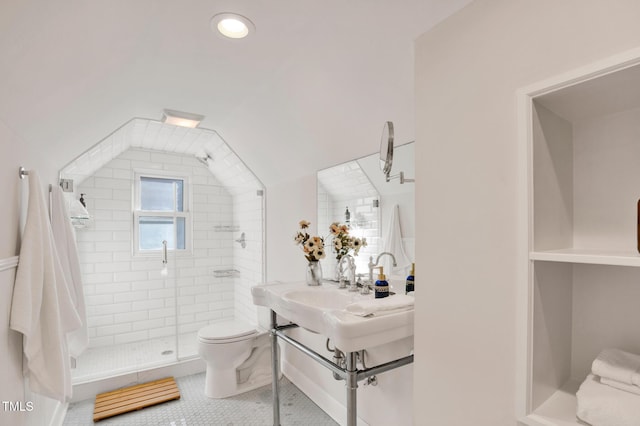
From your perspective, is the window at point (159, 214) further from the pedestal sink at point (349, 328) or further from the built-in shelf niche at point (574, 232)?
the built-in shelf niche at point (574, 232)

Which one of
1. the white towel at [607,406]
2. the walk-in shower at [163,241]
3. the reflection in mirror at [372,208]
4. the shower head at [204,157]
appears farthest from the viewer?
the shower head at [204,157]

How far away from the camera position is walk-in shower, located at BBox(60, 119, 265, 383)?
10.9 feet

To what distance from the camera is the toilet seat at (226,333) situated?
263 cm

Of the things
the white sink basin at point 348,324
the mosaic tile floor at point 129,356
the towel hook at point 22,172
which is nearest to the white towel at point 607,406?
the white sink basin at point 348,324

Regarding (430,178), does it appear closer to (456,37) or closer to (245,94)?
(456,37)

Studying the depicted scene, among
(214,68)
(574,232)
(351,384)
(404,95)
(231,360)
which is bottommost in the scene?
(231,360)

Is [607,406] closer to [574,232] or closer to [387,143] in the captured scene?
[574,232]

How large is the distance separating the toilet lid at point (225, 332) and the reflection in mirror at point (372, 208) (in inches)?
35.2

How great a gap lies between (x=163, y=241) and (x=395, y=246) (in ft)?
8.71

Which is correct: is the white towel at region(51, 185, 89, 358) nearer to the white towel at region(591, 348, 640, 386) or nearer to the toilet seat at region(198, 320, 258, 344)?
the toilet seat at region(198, 320, 258, 344)

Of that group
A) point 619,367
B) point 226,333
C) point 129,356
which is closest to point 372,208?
point 619,367

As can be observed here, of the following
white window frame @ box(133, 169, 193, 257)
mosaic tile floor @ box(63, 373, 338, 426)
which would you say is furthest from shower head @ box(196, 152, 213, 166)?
mosaic tile floor @ box(63, 373, 338, 426)

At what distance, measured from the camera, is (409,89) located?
1577 millimetres

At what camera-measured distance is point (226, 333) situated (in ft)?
8.91
